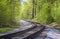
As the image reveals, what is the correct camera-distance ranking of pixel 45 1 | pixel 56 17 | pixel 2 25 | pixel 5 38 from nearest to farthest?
pixel 5 38 < pixel 2 25 < pixel 56 17 < pixel 45 1

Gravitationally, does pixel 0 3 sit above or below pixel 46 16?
above

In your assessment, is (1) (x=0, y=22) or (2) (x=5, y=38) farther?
(1) (x=0, y=22)

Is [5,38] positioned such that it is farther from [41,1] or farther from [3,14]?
[41,1]

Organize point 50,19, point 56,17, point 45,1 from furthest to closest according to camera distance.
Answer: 1. point 45,1
2. point 50,19
3. point 56,17

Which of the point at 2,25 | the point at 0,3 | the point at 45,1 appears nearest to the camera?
the point at 0,3

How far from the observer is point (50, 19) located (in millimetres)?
37562

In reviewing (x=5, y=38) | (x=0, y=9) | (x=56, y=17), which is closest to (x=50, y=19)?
(x=56, y=17)

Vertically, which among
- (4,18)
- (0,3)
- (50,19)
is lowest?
(50,19)

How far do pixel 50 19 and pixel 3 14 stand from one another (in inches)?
547

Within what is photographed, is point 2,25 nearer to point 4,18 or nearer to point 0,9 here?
point 4,18

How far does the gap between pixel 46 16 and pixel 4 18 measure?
43.8 ft

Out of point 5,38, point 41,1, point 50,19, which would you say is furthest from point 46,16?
point 5,38

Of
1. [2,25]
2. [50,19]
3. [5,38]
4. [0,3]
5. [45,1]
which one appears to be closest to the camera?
[5,38]

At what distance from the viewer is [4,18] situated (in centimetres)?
2666
